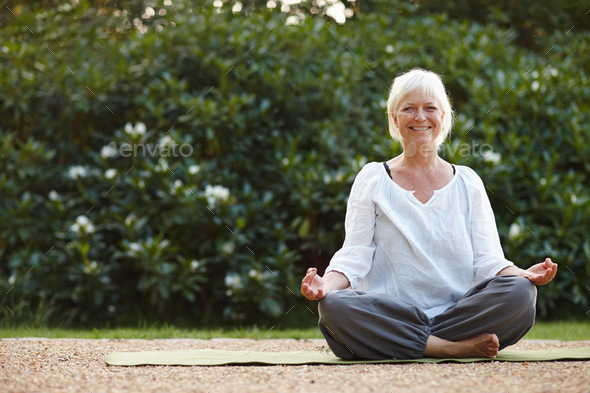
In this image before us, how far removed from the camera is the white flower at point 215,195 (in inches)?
193

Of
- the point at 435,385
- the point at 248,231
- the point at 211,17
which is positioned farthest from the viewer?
the point at 211,17

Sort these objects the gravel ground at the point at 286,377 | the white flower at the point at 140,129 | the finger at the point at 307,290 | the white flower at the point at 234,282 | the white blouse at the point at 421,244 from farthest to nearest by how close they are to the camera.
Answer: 1. the white flower at the point at 140,129
2. the white flower at the point at 234,282
3. the white blouse at the point at 421,244
4. the finger at the point at 307,290
5. the gravel ground at the point at 286,377

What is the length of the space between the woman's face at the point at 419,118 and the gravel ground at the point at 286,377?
1080 mm

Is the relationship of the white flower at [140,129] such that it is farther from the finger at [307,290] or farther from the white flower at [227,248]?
the finger at [307,290]

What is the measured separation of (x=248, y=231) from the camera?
505 centimetres

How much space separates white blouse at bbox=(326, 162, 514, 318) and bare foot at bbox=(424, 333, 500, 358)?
0.52 ft

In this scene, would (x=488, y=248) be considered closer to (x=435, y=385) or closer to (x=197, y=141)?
(x=435, y=385)

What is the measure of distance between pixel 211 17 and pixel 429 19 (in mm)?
2388

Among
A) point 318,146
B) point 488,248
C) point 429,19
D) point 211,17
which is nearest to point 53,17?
point 211,17

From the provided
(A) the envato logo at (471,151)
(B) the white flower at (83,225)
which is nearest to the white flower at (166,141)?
(B) the white flower at (83,225)

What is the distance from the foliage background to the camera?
5008 mm

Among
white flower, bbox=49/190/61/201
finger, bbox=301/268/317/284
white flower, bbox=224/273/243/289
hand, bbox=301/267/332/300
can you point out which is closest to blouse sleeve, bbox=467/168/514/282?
hand, bbox=301/267/332/300

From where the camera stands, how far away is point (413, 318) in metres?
2.92

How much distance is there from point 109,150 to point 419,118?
3012 mm
